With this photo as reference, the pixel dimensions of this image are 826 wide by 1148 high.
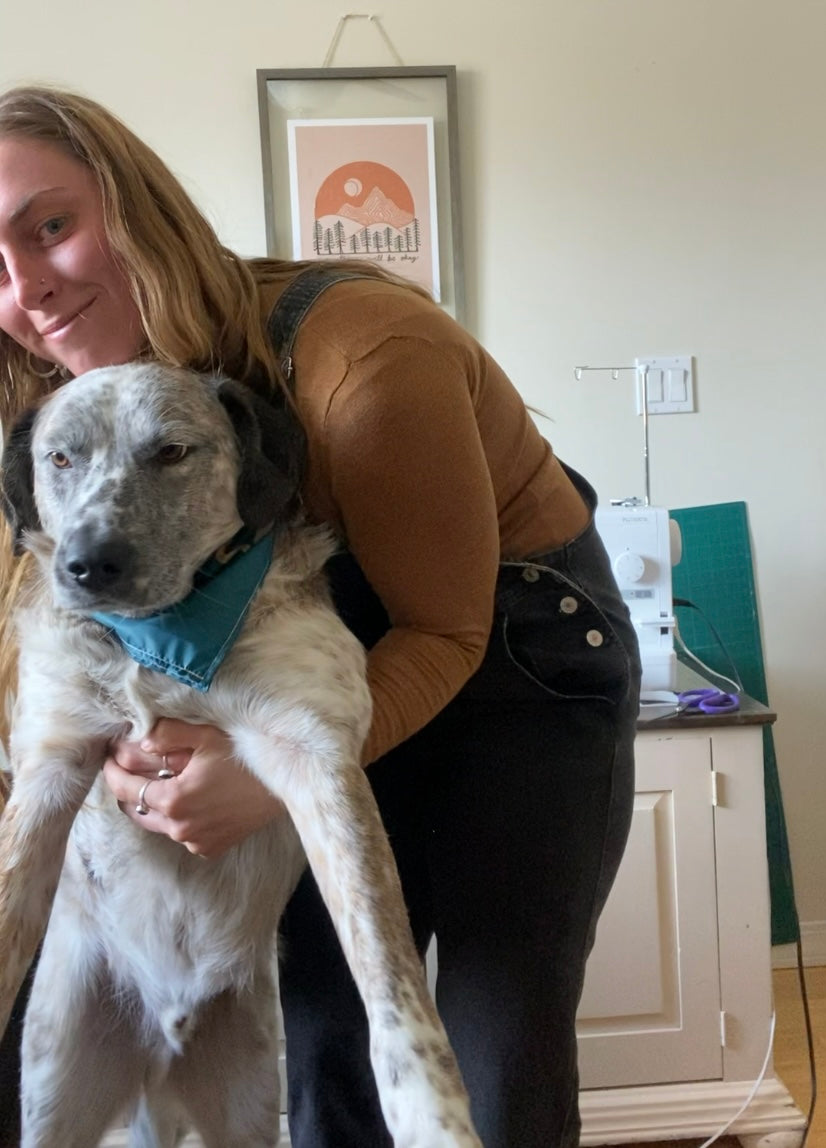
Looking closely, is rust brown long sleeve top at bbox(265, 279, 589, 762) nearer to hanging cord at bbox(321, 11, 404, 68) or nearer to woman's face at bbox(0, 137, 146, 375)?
woman's face at bbox(0, 137, 146, 375)

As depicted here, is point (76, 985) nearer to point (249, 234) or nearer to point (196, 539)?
point (196, 539)

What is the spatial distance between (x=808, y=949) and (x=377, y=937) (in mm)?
1978

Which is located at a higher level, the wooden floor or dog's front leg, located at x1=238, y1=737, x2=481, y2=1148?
dog's front leg, located at x1=238, y1=737, x2=481, y2=1148

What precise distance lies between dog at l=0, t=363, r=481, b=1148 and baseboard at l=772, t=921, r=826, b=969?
5.49 feet

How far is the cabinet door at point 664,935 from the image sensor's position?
1.72 meters

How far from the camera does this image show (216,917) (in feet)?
3.54

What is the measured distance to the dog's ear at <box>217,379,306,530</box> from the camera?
0.99 meters

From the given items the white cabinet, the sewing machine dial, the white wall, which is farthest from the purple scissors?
the white wall

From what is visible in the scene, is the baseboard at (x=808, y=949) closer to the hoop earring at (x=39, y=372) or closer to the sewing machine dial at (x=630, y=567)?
the sewing machine dial at (x=630, y=567)

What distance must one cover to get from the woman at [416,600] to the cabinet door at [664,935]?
65 centimetres

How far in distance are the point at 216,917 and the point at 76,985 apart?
174 mm

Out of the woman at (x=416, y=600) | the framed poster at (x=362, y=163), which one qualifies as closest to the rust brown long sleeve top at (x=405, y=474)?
the woman at (x=416, y=600)

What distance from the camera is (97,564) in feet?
2.88

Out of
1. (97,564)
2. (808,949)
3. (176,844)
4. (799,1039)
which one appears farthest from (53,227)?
(808,949)
